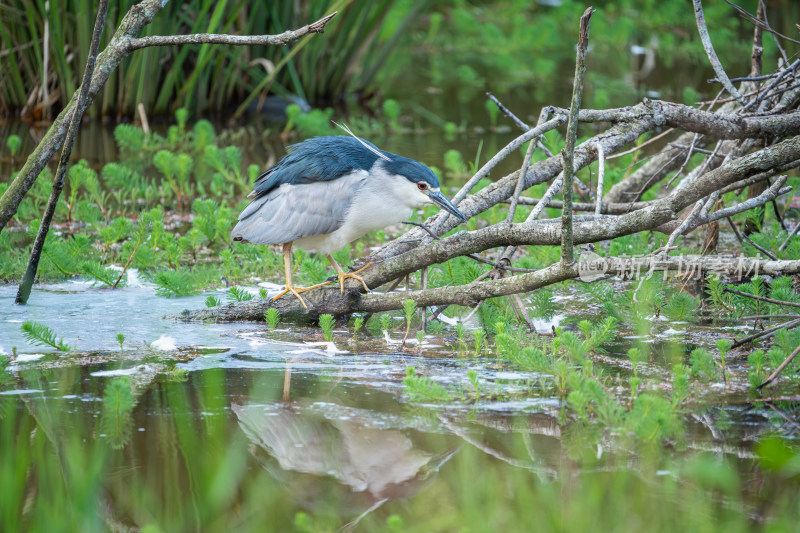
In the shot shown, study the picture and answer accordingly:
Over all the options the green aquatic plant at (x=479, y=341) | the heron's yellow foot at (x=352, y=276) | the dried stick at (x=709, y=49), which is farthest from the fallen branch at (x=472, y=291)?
the dried stick at (x=709, y=49)

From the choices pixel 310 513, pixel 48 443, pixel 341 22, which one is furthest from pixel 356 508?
pixel 341 22

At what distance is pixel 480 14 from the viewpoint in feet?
56.2

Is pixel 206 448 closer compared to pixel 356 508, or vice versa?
pixel 356 508

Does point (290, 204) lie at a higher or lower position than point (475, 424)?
higher

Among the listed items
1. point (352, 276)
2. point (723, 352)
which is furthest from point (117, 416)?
point (723, 352)

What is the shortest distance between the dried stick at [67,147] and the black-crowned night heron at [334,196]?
2.81 ft

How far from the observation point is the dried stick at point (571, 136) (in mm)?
3471

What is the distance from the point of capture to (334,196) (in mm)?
4789

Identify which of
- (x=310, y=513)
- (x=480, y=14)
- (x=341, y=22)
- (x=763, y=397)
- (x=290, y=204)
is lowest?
(x=310, y=513)

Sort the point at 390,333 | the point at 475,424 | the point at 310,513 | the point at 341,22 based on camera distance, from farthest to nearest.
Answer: the point at 341,22
the point at 390,333
the point at 475,424
the point at 310,513

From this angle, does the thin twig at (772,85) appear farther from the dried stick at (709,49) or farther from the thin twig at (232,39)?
the thin twig at (232,39)

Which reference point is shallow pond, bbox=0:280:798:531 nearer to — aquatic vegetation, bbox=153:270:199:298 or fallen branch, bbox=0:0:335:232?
aquatic vegetation, bbox=153:270:199:298

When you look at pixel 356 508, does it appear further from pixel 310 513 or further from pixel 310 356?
pixel 310 356

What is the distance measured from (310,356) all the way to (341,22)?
7.29 metres
